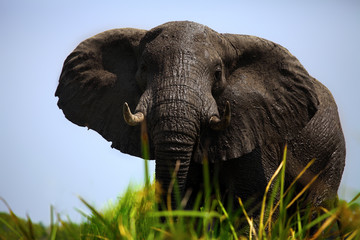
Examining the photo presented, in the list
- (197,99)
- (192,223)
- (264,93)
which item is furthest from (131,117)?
(264,93)

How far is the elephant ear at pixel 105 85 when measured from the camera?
4.58 meters

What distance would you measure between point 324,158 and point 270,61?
166 cm

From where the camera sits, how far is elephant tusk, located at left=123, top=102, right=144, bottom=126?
11.3 ft

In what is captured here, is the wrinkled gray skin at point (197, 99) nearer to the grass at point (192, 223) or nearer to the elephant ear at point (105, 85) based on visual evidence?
the elephant ear at point (105, 85)

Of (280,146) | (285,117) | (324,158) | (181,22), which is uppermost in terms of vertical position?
(181,22)

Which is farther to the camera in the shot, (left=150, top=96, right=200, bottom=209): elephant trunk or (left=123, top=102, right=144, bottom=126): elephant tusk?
(left=150, top=96, right=200, bottom=209): elephant trunk

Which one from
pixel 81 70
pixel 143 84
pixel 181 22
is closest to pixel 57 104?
pixel 81 70

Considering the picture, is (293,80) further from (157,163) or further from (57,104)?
(57,104)

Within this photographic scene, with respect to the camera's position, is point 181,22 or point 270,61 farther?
point 270,61

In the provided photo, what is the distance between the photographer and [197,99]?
12.4ft

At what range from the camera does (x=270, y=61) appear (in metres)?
4.62

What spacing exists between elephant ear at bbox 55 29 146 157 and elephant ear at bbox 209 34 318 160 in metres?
0.94

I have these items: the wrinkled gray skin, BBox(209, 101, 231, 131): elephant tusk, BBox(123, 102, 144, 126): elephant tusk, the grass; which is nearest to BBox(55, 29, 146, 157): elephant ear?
the wrinkled gray skin

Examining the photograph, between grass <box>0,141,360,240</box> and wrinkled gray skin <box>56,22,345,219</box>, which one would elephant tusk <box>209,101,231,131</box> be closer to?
wrinkled gray skin <box>56,22,345,219</box>
